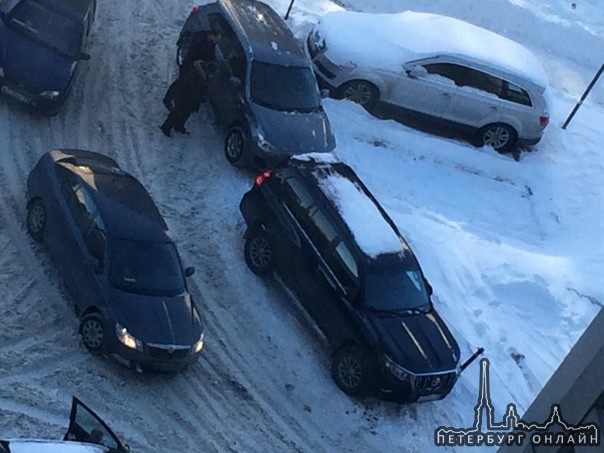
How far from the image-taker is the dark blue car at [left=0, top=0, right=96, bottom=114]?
583 inches

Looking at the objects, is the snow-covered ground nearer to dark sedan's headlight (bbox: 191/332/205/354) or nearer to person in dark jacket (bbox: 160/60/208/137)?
person in dark jacket (bbox: 160/60/208/137)

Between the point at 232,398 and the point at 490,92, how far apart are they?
29.4ft

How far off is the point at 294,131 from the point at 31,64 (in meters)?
4.39

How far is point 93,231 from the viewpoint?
12156 millimetres

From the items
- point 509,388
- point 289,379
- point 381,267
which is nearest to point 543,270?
point 509,388

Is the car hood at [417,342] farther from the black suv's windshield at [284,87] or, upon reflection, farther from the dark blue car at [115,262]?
the black suv's windshield at [284,87]

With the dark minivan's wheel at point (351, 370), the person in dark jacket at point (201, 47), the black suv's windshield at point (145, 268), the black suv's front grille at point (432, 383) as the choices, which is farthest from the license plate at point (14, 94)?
the black suv's front grille at point (432, 383)

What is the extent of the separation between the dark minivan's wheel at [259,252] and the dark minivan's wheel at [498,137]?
647 centimetres

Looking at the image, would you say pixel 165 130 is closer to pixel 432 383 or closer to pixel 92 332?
pixel 92 332

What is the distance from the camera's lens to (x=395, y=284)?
13148mm

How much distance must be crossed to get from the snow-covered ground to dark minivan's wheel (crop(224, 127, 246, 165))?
19 centimetres

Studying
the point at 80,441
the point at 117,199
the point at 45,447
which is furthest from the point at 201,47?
the point at 45,447

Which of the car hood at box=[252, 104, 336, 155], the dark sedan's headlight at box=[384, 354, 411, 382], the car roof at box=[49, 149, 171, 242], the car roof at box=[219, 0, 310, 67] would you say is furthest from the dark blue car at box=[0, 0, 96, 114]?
the dark sedan's headlight at box=[384, 354, 411, 382]

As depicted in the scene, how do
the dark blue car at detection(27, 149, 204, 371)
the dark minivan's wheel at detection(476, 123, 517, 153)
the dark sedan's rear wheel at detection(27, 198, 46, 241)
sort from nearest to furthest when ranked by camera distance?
the dark blue car at detection(27, 149, 204, 371) < the dark sedan's rear wheel at detection(27, 198, 46, 241) < the dark minivan's wheel at detection(476, 123, 517, 153)
